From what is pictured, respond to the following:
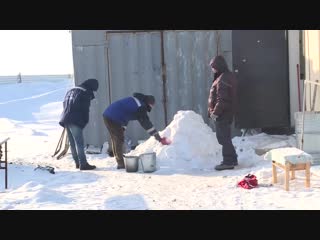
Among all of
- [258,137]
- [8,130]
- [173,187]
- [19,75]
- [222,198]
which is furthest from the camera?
[19,75]

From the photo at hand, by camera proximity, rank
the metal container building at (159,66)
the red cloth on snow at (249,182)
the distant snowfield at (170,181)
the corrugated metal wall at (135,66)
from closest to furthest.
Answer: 1. the distant snowfield at (170,181)
2. the red cloth on snow at (249,182)
3. the metal container building at (159,66)
4. the corrugated metal wall at (135,66)

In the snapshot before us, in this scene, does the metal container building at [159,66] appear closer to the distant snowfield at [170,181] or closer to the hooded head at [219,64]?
the distant snowfield at [170,181]

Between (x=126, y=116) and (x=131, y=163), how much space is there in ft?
2.82

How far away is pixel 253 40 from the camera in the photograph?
37.0 ft

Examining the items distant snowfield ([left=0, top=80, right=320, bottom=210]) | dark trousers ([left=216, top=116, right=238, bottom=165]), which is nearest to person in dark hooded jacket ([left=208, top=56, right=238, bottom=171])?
dark trousers ([left=216, top=116, right=238, bottom=165])

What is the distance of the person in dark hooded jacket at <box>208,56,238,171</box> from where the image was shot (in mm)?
9133

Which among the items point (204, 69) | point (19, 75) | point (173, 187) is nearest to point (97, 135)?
point (204, 69)

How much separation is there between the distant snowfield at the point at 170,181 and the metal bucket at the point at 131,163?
0.43ft

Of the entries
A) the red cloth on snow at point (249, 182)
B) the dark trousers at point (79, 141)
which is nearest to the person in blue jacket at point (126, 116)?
the dark trousers at point (79, 141)

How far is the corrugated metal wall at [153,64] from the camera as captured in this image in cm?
1159

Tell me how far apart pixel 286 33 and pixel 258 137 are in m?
2.19

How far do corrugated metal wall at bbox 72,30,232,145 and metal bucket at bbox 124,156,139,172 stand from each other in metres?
2.52

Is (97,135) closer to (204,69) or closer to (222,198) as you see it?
(204,69)

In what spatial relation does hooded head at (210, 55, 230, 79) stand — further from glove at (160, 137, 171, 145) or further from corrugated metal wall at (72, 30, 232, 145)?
corrugated metal wall at (72, 30, 232, 145)
